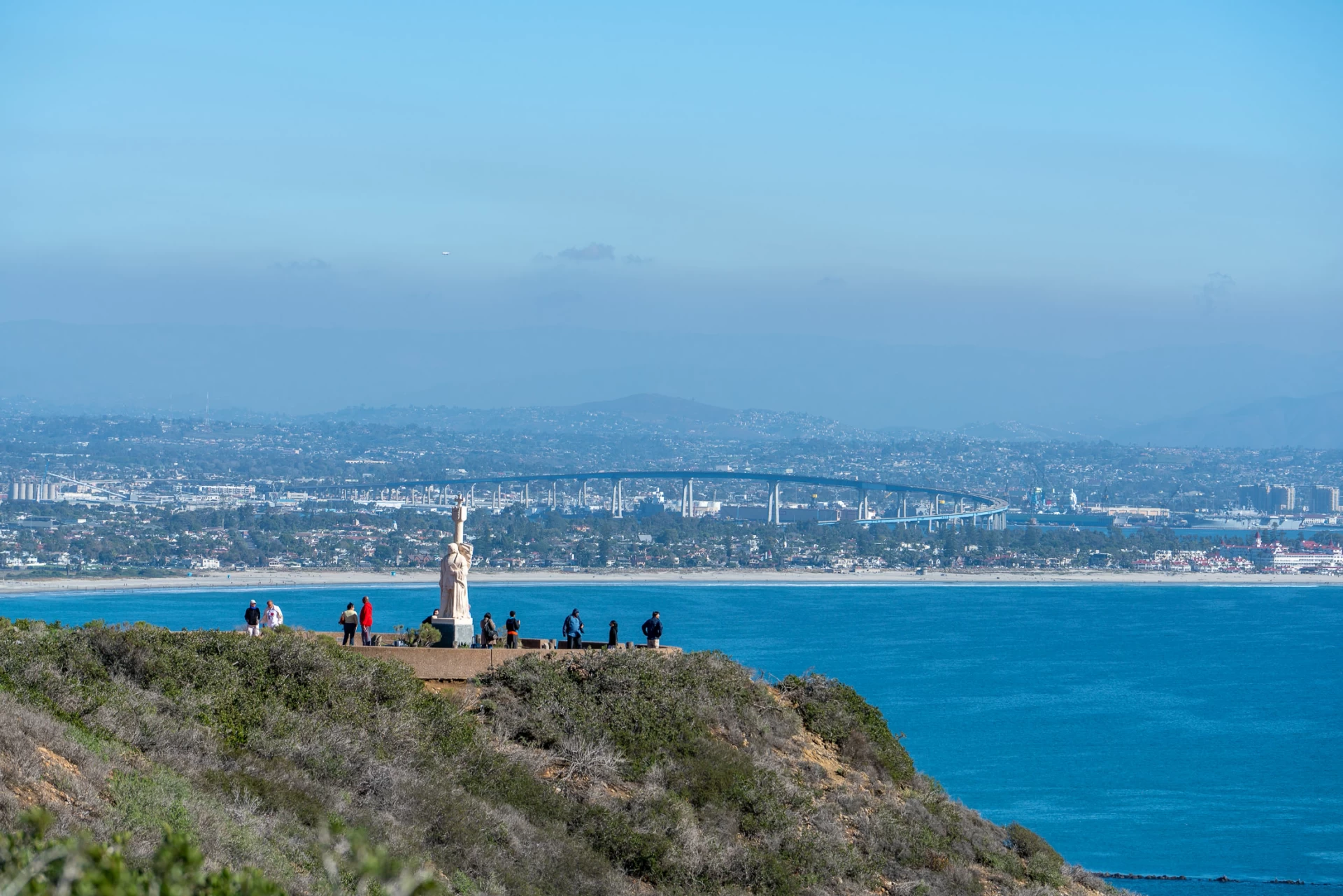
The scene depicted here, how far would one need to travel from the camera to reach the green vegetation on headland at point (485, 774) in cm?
994

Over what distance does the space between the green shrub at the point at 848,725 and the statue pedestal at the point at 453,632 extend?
387 centimetres

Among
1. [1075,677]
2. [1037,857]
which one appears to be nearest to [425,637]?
[1037,857]

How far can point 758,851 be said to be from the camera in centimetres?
1412

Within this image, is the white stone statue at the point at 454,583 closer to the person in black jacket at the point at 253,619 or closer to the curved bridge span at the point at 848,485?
the person in black jacket at the point at 253,619

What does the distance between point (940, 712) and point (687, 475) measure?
101891 millimetres

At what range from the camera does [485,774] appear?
13703 mm

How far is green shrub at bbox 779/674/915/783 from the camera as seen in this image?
59.9ft

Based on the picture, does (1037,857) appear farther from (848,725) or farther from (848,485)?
(848,485)

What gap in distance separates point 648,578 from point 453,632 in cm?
9007

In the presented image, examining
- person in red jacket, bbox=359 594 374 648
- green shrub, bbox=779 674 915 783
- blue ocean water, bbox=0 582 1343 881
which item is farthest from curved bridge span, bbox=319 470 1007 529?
person in red jacket, bbox=359 594 374 648

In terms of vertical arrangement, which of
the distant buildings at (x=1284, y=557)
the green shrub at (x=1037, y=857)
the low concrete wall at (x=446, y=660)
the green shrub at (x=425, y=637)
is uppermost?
the green shrub at (x=425, y=637)

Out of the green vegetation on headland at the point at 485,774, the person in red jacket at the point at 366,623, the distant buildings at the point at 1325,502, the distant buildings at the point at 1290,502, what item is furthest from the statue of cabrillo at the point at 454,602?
the distant buildings at the point at 1325,502

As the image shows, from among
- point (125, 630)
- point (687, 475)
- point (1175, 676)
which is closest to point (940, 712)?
point (1175, 676)

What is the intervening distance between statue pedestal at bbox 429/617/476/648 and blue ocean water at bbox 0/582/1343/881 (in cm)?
1675
